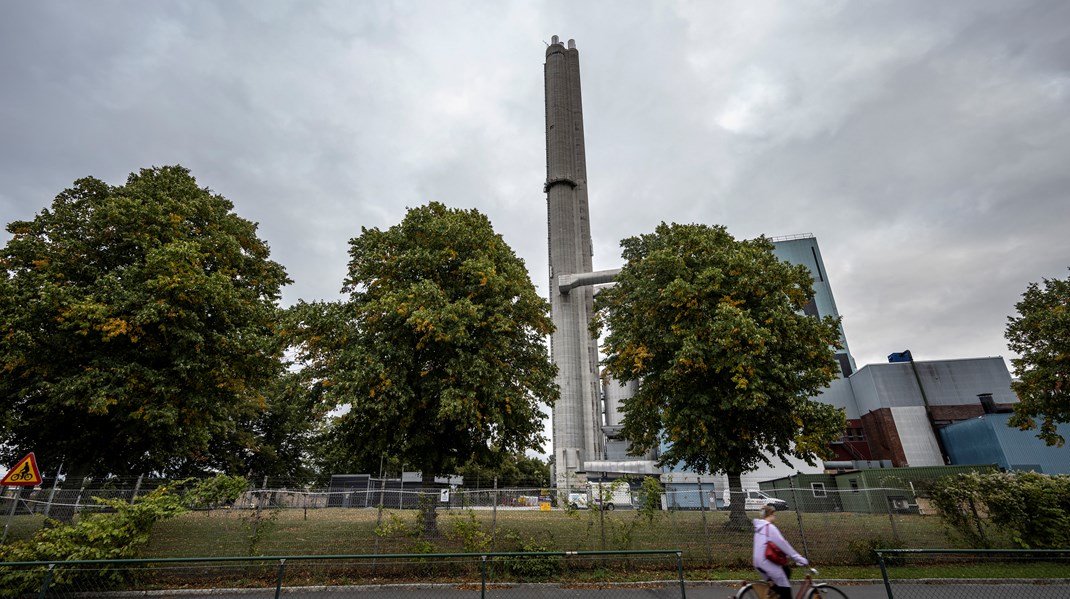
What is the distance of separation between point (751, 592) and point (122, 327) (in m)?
17.8

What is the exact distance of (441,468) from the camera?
1756 cm

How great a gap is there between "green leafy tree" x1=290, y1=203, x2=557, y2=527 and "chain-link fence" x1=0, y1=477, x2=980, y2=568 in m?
2.25

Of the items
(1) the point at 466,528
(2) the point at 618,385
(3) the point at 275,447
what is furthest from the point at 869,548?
(3) the point at 275,447

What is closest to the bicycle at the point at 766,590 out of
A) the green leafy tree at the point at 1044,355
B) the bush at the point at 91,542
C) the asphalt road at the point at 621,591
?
the asphalt road at the point at 621,591

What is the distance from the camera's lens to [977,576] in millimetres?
12945

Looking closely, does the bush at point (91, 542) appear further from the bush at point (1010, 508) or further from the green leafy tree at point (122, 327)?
the bush at point (1010, 508)

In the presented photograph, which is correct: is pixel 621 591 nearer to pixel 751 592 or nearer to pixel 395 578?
pixel 751 592

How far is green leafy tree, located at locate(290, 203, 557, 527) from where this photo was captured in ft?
50.8

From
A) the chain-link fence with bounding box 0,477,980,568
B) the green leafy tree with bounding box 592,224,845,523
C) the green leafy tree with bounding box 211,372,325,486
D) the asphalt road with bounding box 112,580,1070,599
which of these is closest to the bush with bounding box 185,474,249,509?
the chain-link fence with bounding box 0,477,980,568

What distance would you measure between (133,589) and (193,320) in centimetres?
820

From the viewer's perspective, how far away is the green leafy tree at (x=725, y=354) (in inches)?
677

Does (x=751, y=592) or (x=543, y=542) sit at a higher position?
(x=543, y=542)

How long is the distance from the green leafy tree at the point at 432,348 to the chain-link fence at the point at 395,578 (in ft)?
14.0

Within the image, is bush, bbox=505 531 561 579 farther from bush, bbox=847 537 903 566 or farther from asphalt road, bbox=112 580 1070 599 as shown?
bush, bbox=847 537 903 566
